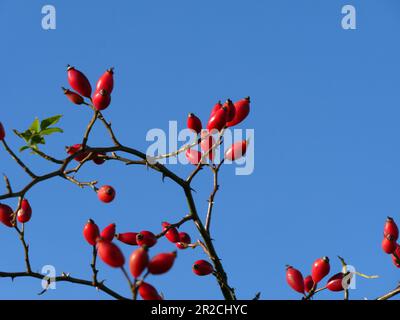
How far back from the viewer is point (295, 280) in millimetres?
3869

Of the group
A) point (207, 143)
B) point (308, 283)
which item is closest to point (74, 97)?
point (207, 143)

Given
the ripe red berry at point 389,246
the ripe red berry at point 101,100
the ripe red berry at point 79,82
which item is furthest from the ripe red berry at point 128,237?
the ripe red berry at point 389,246

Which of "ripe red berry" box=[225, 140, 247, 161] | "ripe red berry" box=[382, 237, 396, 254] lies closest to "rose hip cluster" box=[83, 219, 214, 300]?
"ripe red berry" box=[225, 140, 247, 161]

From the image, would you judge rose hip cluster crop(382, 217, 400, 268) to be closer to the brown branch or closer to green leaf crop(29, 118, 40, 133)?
the brown branch

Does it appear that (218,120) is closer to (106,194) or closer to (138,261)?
(106,194)

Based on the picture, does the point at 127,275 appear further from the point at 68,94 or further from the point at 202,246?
the point at 68,94

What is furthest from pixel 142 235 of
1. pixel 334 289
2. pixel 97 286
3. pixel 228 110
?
pixel 334 289

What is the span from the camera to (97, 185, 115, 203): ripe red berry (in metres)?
3.69

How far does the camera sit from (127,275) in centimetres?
226

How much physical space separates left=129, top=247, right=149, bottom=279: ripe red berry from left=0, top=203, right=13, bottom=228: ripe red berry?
→ 67.4 inches
